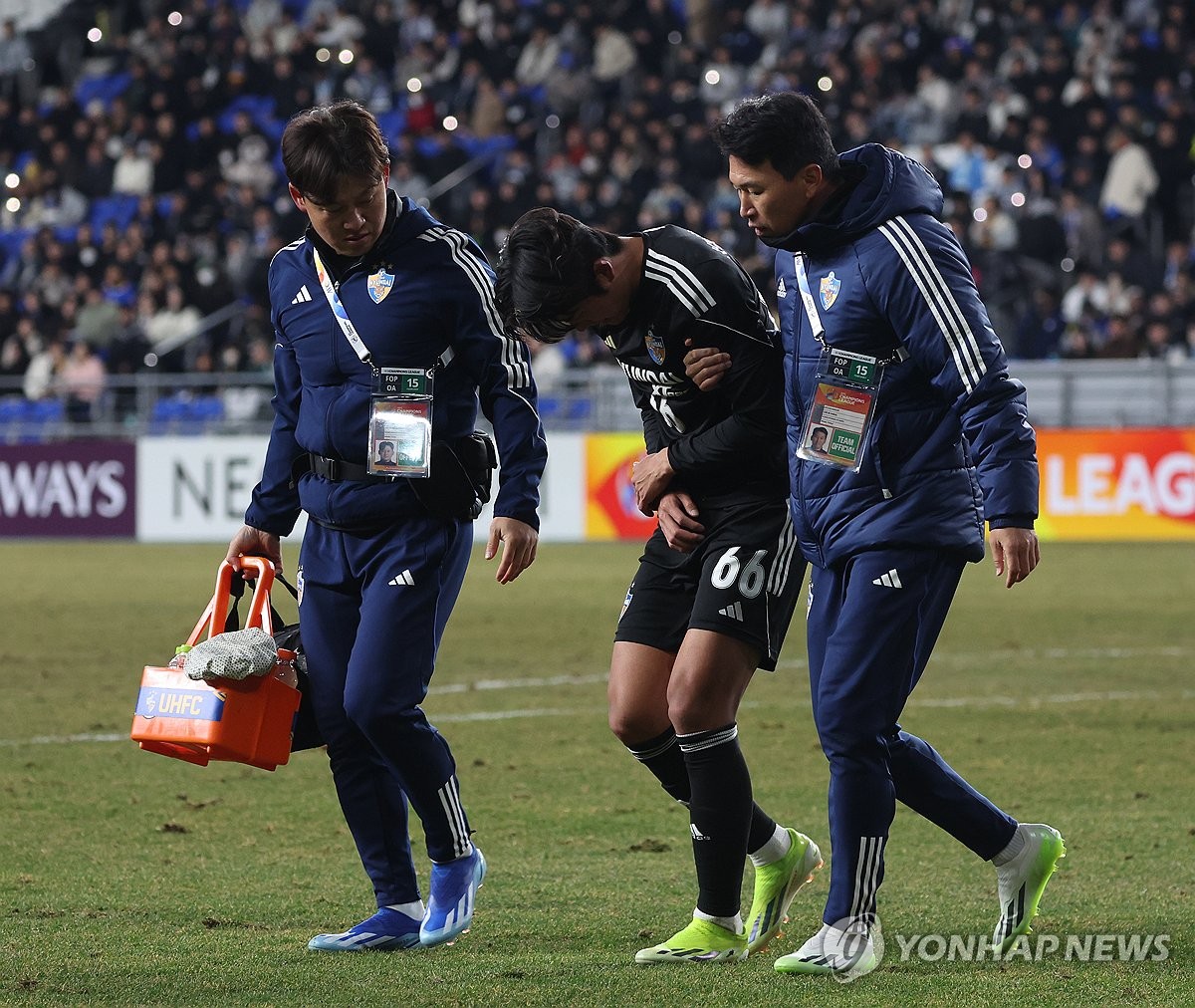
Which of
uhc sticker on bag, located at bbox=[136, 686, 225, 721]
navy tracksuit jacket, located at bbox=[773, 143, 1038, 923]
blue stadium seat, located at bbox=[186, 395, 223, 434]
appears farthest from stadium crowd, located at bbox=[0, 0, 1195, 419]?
uhc sticker on bag, located at bbox=[136, 686, 225, 721]

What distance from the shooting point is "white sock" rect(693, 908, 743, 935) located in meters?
4.59

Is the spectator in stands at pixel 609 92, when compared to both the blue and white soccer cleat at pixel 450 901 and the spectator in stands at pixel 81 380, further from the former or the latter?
the blue and white soccer cleat at pixel 450 901

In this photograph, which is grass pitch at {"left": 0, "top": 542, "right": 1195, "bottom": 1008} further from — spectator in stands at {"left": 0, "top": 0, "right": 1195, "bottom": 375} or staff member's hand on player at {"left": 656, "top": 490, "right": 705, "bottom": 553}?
spectator in stands at {"left": 0, "top": 0, "right": 1195, "bottom": 375}

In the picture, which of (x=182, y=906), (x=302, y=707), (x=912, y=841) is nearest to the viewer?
(x=302, y=707)

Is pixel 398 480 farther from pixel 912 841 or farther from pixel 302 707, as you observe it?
pixel 912 841

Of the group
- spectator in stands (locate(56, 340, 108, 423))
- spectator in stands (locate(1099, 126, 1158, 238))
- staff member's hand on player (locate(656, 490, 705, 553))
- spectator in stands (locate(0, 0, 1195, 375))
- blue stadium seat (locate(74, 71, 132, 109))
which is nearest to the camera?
staff member's hand on player (locate(656, 490, 705, 553))

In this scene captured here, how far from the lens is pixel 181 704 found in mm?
4527

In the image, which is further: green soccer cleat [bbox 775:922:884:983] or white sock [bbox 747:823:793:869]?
white sock [bbox 747:823:793:869]

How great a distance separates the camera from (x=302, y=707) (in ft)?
15.8

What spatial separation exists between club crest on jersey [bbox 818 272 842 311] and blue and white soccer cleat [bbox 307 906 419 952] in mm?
1869

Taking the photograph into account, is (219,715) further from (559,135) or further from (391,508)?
(559,135)

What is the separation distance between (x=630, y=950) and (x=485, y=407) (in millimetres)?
1437

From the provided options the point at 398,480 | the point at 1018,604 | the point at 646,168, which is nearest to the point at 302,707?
the point at 398,480

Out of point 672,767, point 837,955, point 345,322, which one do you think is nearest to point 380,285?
point 345,322
